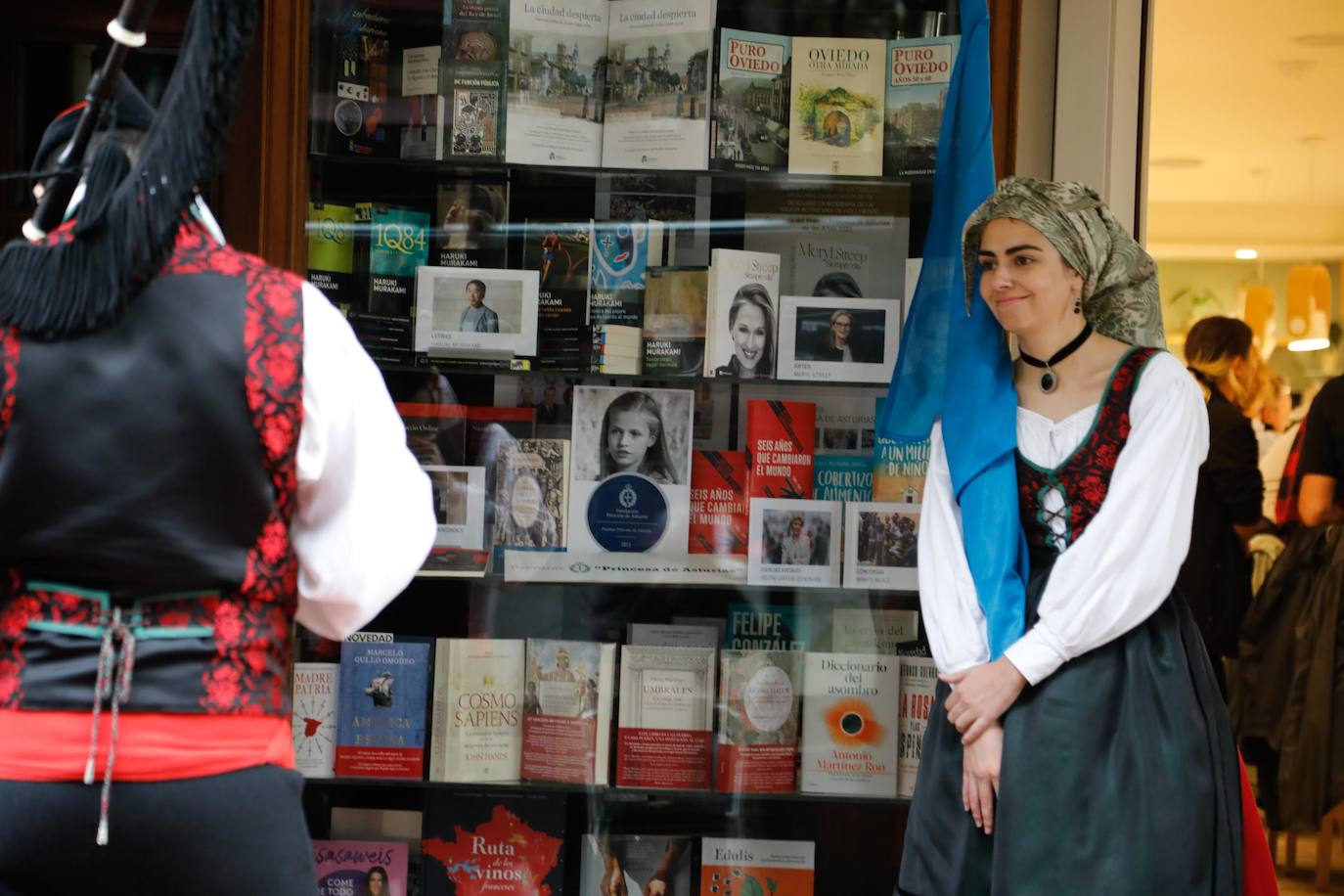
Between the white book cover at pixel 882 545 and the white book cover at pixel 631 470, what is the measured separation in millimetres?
333

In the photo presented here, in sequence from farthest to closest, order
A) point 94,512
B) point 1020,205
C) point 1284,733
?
point 1284,733, point 1020,205, point 94,512

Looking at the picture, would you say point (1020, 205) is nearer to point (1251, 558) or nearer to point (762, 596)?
point (762, 596)

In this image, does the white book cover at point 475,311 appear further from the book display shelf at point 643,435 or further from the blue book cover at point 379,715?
the blue book cover at point 379,715

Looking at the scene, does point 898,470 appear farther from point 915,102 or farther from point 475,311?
point 475,311

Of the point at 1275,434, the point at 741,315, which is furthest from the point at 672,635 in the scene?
Answer: the point at 1275,434

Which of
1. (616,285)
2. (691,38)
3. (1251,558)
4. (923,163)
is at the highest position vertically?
(691,38)

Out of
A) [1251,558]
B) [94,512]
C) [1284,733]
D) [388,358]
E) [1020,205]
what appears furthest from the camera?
[1251,558]

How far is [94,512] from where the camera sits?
1368mm

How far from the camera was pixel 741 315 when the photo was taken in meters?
2.89

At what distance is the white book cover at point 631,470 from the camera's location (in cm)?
290

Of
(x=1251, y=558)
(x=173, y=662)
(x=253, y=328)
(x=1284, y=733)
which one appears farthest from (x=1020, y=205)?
(x=1251, y=558)

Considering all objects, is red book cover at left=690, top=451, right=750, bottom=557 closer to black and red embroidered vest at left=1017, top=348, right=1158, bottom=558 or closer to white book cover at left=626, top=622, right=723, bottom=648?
white book cover at left=626, top=622, right=723, bottom=648

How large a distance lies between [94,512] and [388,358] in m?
1.52

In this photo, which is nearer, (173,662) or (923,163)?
(173,662)
